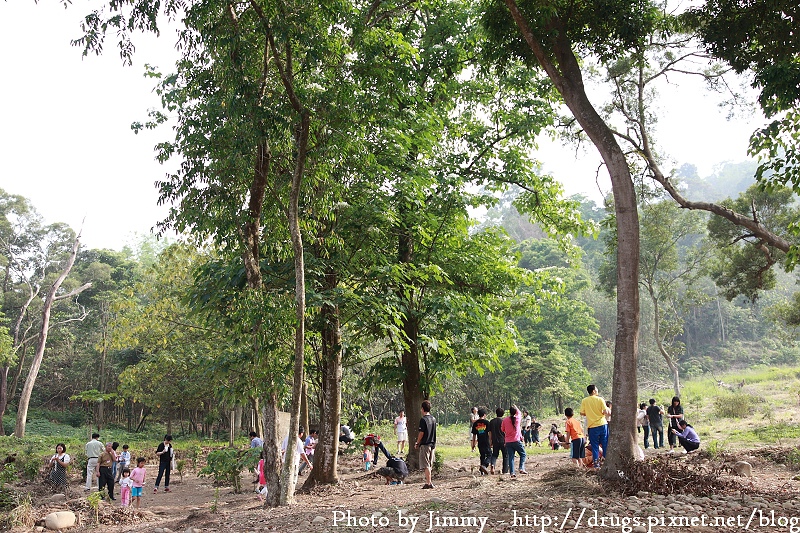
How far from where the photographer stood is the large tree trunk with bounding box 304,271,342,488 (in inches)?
442

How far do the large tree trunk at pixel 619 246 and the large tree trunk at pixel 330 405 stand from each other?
17.2 ft

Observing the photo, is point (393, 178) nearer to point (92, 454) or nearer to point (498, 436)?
point (498, 436)

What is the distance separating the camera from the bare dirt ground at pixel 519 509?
5832 mm

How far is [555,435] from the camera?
1962 centimetres

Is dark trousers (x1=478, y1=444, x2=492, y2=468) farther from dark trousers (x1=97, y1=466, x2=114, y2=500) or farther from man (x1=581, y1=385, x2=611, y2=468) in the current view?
dark trousers (x1=97, y1=466, x2=114, y2=500)

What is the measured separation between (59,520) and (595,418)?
30.6 feet

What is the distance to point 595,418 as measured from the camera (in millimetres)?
9789

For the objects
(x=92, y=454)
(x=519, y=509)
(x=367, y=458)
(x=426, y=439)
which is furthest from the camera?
(x=367, y=458)

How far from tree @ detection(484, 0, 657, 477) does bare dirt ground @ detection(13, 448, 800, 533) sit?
2.95 feet

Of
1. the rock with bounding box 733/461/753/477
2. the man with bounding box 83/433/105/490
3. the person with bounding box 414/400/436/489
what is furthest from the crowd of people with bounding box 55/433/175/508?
the rock with bounding box 733/461/753/477

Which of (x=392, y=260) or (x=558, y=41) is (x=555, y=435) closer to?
(x=392, y=260)

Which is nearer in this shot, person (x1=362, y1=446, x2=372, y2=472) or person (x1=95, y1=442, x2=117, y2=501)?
person (x1=95, y1=442, x2=117, y2=501)

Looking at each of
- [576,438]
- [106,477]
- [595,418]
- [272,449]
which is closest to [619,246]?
[595,418]

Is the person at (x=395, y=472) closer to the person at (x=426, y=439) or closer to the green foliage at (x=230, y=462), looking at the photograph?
the person at (x=426, y=439)
